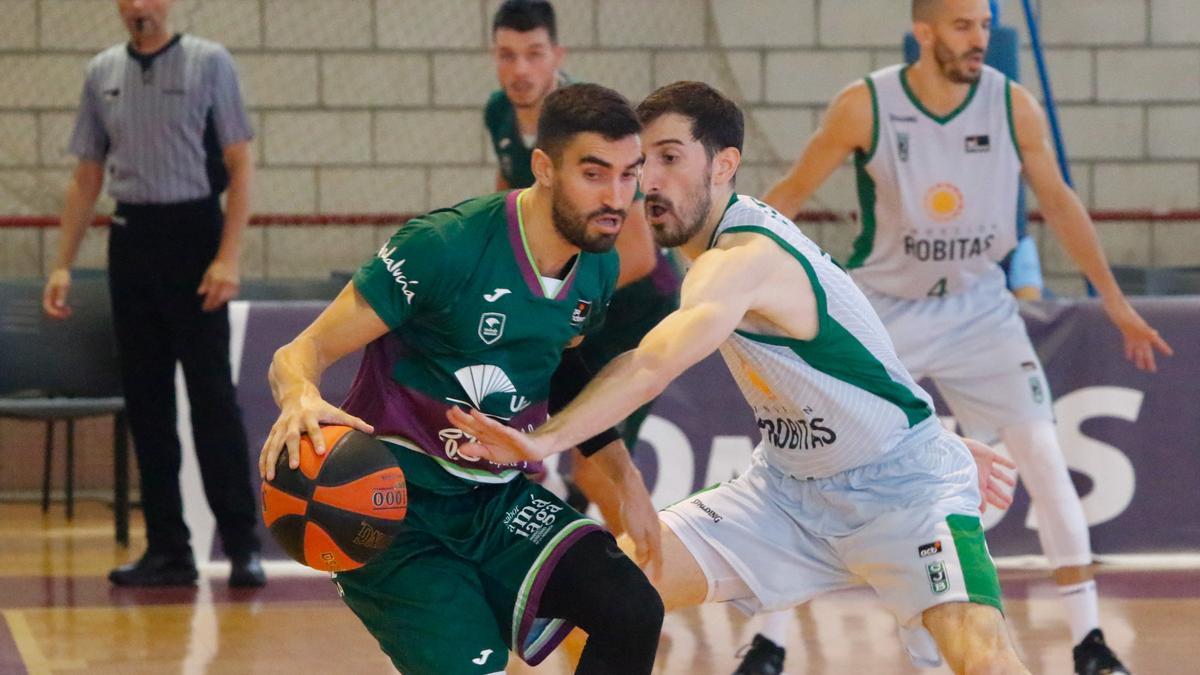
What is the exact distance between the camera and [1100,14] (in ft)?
30.2

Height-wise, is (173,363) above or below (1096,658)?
above

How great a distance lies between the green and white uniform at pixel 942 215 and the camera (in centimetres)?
529

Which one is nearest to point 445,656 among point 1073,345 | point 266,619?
point 266,619

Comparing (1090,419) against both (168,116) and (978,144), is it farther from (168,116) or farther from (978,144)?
(168,116)

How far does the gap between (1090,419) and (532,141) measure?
233 cm

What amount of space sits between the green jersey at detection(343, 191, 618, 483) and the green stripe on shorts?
0.86m

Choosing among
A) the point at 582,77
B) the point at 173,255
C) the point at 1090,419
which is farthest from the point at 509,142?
the point at 582,77

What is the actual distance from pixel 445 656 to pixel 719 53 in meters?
6.09

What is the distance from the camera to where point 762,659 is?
4891 millimetres

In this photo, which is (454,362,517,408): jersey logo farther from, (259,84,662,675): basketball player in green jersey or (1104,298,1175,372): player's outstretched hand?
(1104,298,1175,372): player's outstretched hand

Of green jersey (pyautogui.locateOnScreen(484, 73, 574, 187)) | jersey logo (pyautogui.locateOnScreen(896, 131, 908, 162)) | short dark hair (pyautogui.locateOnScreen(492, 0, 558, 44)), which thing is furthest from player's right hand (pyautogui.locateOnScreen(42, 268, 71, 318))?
jersey logo (pyautogui.locateOnScreen(896, 131, 908, 162))

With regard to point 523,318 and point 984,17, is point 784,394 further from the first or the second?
point 984,17

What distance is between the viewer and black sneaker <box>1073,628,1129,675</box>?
4785 millimetres

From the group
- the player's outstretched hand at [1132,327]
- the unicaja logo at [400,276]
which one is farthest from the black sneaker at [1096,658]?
the unicaja logo at [400,276]
